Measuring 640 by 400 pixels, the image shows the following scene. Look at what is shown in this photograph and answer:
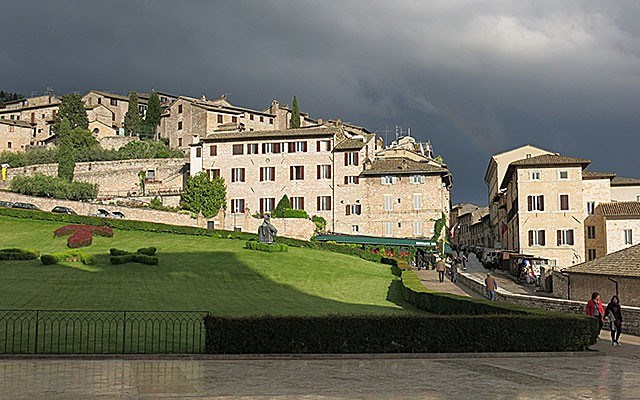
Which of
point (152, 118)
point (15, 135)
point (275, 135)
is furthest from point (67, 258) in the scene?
point (15, 135)

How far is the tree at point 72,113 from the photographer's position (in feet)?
389

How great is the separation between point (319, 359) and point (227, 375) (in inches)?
143

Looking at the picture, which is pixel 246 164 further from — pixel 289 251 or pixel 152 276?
pixel 152 276

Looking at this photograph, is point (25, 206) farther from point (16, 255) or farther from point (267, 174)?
point (16, 255)

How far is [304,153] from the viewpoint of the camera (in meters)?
85.1

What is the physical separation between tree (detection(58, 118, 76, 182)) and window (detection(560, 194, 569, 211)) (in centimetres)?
6559

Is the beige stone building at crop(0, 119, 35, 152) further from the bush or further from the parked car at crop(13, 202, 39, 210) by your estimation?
the parked car at crop(13, 202, 39, 210)

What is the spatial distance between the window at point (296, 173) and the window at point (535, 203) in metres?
Answer: 27.3

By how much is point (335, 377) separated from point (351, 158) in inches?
2677

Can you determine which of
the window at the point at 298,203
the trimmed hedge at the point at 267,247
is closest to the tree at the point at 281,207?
the window at the point at 298,203

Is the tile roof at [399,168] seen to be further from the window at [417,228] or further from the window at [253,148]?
the window at [253,148]

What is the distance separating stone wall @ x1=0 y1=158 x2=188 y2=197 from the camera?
9612 centimetres

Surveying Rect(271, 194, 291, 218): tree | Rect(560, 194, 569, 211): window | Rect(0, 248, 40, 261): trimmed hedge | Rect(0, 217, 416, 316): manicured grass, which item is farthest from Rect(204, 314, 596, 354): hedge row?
Rect(271, 194, 291, 218): tree

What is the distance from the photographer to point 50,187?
91.1 metres
